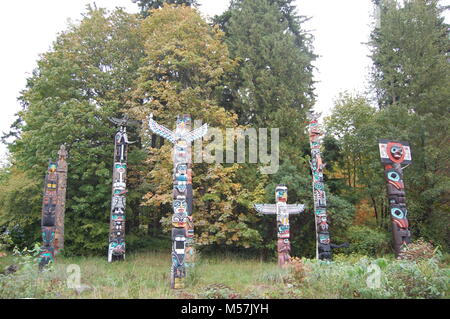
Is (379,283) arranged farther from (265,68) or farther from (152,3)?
(152,3)

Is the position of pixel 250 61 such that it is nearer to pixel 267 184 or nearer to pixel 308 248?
pixel 267 184

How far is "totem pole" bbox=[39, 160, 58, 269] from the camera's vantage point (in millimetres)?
9523

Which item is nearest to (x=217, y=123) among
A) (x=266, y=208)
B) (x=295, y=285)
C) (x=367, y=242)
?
(x=266, y=208)

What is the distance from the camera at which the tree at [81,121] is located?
1377cm

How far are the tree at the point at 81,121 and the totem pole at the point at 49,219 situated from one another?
10.9 feet

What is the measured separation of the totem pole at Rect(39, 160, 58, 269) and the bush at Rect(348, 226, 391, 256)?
10.2 m

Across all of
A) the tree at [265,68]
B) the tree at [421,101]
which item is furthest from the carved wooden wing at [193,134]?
the tree at [421,101]

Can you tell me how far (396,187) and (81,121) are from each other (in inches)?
478

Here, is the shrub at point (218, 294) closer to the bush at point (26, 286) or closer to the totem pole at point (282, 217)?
the bush at point (26, 286)

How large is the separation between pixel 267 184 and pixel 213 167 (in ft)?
8.10

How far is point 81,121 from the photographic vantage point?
568 inches

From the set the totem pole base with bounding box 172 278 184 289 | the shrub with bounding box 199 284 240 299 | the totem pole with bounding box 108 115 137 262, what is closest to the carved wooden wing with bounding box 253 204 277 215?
the totem pole base with bounding box 172 278 184 289
